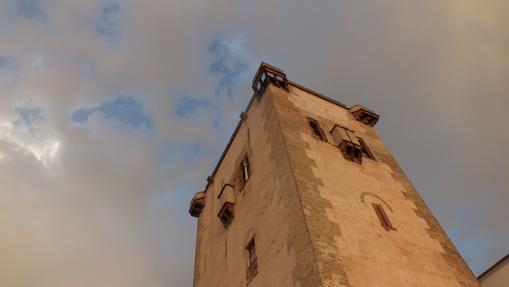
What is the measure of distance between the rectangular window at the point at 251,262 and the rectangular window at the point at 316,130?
4513 mm

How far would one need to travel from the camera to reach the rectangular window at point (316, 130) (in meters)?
Result: 14.5

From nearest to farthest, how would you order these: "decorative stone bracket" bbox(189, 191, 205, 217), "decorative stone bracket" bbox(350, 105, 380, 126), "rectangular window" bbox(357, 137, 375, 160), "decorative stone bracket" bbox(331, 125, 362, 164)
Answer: "decorative stone bracket" bbox(331, 125, 362, 164) < "rectangular window" bbox(357, 137, 375, 160) < "decorative stone bracket" bbox(350, 105, 380, 126) < "decorative stone bracket" bbox(189, 191, 205, 217)

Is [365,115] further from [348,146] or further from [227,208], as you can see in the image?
[227,208]

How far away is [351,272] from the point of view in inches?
354

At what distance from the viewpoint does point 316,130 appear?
15.1 meters

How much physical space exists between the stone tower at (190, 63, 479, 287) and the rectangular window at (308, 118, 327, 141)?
0.06 m

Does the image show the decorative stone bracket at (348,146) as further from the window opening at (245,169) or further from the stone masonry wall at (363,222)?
the window opening at (245,169)

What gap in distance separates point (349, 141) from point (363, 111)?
526 cm

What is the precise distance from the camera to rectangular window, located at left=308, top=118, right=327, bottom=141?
571 inches

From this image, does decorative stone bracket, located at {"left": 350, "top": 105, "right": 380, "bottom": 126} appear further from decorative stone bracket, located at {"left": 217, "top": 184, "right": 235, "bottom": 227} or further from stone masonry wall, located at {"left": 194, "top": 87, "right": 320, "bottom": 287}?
decorative stone bracket, located at {"left": 217, "top": 184, "right": 235, "bottom": 227}

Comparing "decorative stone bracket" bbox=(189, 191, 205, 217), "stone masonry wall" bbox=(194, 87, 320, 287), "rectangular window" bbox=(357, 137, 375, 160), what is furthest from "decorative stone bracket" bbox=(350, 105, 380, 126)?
"decorative stone bracket" bbox=(189, 191, 205, 217)

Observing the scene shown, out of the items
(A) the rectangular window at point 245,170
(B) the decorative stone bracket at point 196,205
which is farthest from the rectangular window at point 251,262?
(B) the decorative stone bracket at point 196,205

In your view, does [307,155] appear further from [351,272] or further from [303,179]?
[351,272]

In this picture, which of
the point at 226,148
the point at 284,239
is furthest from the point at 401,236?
the point at 226,148
